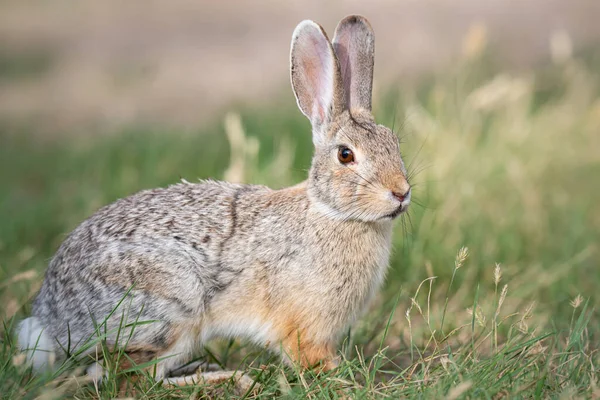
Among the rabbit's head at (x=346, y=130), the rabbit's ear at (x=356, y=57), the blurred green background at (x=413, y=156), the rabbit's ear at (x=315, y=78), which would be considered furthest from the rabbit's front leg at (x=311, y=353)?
the rabbit's ear at (x=356, y=57)

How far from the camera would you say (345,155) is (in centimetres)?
397

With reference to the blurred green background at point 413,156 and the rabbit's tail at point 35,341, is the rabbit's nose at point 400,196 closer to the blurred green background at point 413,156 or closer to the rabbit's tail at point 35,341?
the blurred green background at point 413,156

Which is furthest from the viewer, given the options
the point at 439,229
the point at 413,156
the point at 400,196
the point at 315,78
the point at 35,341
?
the point at 413,156

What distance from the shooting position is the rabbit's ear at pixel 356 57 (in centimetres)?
429

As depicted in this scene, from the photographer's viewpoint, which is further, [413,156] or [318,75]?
[413,156]

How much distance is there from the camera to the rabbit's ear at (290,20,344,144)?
4117 millimetres

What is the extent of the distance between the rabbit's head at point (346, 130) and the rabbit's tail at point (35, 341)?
1.44 meters

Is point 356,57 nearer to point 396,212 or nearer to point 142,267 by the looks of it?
point 396,212

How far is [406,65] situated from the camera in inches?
367

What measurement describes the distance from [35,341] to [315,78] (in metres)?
1.90

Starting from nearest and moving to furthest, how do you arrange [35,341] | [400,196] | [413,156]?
[400,196], [35,341], [413,156]

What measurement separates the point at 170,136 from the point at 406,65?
10.4ft

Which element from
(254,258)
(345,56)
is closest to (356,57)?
(345,56)

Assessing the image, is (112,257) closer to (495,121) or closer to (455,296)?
(455,296)
